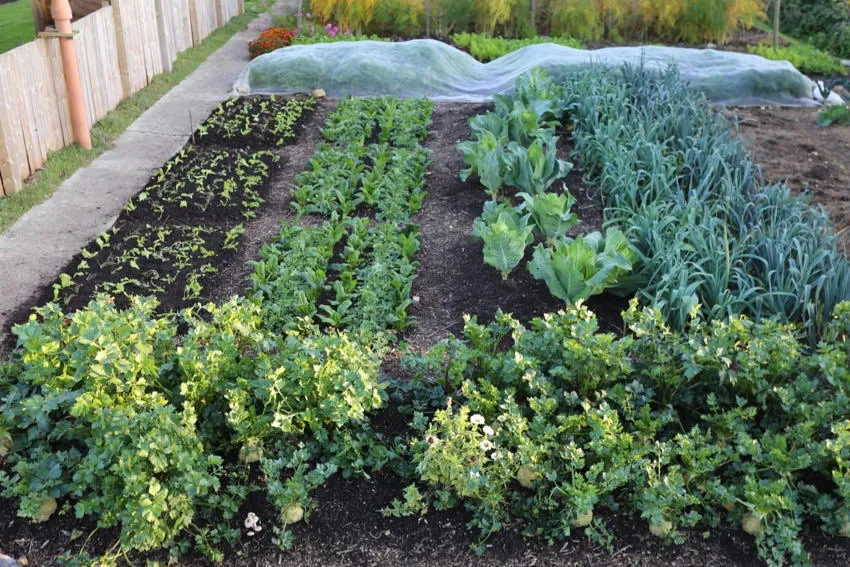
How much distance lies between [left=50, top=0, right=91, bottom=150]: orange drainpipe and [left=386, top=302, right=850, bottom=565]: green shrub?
4.92m

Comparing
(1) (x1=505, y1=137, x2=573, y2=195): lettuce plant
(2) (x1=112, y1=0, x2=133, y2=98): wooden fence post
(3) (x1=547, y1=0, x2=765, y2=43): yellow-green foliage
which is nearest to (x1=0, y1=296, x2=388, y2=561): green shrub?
(1) (x1=505, y1=137, x2=573, y2=195): lettuce plant

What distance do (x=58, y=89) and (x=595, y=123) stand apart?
4.41 m

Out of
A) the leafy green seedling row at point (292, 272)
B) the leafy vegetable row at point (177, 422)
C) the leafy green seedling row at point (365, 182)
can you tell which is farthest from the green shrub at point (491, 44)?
the leafy vegetable row at point (177, 422)

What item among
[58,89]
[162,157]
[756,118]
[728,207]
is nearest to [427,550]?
[728,207]

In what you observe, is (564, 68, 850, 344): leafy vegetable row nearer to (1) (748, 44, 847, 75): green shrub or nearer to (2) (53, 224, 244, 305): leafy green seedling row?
(2) (53, 224, 244, 305): leafy green seedling row

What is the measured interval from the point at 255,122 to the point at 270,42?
3134 millimetres

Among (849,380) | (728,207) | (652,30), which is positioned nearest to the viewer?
(849,380)

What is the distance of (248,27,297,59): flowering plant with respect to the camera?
10.5m

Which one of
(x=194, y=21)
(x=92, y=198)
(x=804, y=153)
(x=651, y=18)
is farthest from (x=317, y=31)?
(x=804, y=153)

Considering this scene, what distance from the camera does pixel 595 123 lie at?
6.50 meters

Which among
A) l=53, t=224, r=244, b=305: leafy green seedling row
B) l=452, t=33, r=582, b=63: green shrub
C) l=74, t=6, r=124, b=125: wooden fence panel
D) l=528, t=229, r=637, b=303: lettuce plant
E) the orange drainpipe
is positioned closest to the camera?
l=528, t=229, r=637, b=303: lettuce plant

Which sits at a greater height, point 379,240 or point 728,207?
point 728,207

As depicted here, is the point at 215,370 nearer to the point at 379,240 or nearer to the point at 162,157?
the point at 379,240

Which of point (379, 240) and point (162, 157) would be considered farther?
point (162, 157)
